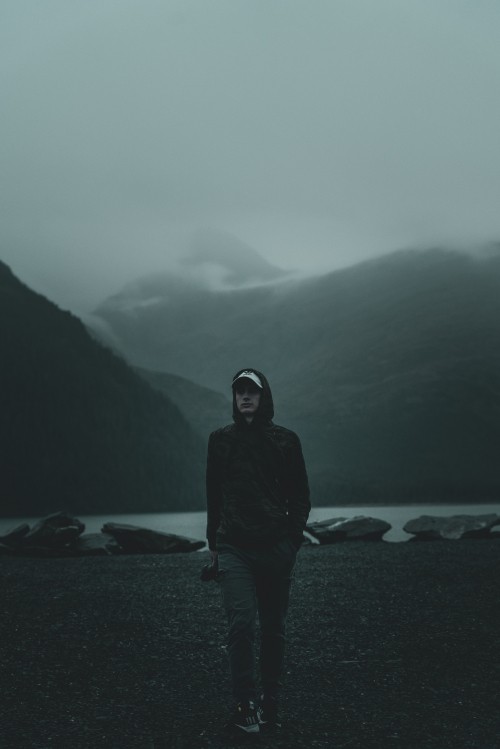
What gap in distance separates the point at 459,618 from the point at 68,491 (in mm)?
165453

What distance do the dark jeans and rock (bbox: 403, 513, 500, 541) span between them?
24.1 meters

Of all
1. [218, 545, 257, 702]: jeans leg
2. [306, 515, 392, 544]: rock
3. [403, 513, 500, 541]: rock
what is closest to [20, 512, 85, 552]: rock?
[306, 515, 392, 544]: rock

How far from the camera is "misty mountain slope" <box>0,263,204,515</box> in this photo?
6767 inches

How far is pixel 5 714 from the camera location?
7.60 metres

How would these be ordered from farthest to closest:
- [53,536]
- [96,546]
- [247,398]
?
[53,536] → [96,546] → [247,398]

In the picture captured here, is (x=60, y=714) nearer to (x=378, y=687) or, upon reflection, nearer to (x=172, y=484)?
(x=378, y=687)

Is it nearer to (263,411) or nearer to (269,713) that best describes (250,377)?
(263,411)

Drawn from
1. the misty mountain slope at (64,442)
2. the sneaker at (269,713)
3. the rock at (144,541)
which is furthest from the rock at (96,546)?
the misty mountain slope at (64,442)

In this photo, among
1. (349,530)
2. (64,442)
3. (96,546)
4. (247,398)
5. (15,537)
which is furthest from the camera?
(64,442)

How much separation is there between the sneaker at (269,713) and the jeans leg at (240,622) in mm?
334

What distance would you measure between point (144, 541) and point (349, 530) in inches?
318

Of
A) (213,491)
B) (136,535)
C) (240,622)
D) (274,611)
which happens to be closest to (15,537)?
(136,535)

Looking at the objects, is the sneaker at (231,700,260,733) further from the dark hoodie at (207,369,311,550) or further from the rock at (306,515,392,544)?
the rock at (306,515,392,544)

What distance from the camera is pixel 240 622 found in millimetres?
6762
